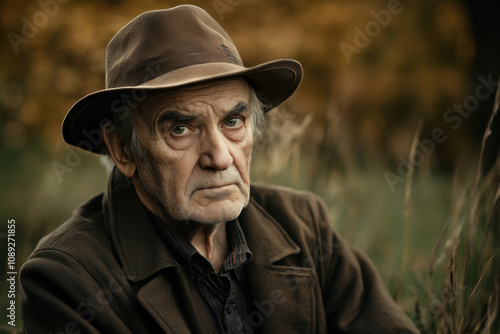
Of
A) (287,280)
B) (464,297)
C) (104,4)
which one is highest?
(104,4)

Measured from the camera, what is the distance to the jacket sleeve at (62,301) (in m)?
1.83

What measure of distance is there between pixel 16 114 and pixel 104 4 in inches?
59.0

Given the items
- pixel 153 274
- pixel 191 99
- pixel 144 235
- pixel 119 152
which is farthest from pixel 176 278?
pixel 191 99

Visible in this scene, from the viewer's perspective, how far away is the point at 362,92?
719 centimetres

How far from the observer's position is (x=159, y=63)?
6.77 ft

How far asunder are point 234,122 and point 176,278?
0.76 meters

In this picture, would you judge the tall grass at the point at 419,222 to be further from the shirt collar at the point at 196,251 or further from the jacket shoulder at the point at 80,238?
the jacket shoulder at the point at 80,238

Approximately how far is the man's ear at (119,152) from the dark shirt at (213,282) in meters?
0.25

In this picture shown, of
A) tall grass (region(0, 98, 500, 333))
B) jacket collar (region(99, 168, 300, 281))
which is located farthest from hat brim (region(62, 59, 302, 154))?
tall grass (region(0, 98, 500, 333))

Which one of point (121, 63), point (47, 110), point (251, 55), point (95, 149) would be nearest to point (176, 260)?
point (95, 149)

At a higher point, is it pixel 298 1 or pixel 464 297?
pixel 298 1

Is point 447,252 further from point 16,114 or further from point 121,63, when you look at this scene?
point 16,114

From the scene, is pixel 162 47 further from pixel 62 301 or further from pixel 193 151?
pixel 62 301

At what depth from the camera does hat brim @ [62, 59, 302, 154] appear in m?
2.02
